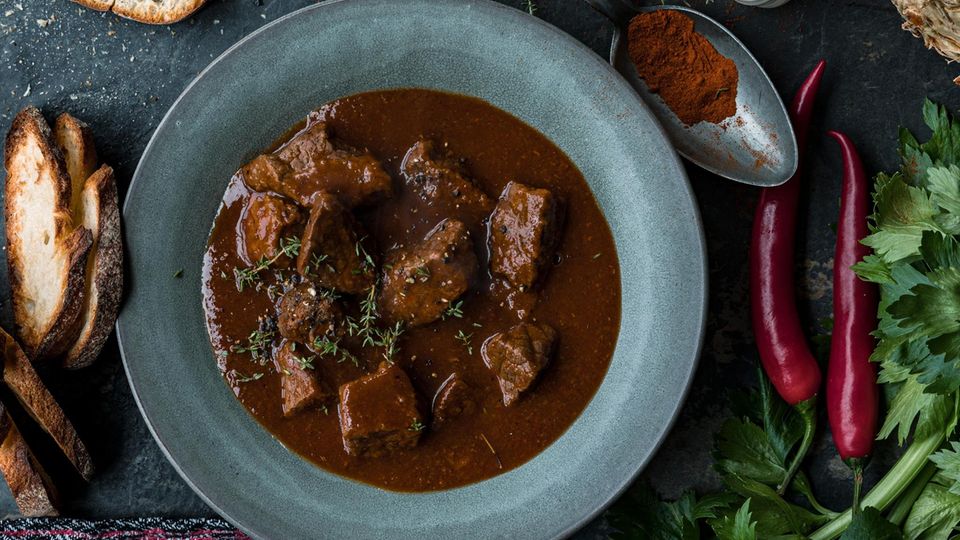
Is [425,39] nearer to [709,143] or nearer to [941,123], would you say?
[709,143]

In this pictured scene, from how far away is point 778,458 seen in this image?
4.55 m

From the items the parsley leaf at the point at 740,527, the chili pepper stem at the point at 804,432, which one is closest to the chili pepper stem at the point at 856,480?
the chili pepper stem at the point at 804,432

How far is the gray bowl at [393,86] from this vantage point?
4.35m

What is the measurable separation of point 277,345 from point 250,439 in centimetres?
52

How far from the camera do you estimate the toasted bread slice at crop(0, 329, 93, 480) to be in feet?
14.7

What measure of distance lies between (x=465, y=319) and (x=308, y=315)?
0.81 metres

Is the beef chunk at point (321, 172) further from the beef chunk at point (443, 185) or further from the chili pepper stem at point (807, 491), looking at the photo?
the chili pepper stem at point (807, 491)

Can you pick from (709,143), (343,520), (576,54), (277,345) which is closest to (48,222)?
(277,345)

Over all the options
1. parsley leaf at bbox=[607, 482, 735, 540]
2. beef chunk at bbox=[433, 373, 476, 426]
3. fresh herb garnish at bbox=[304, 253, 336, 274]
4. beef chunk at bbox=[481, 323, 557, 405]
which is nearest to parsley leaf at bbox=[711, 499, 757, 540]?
parsley leaf at bbox=[607, 482, 735, 540]

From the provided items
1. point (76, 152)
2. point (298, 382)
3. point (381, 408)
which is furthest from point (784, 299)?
point (76, 152)

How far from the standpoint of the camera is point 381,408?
4234 millimetres

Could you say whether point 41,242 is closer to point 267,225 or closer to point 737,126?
point 267,225

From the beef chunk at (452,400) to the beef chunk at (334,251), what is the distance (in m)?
0.66

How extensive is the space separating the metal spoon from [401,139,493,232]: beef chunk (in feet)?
3.52
